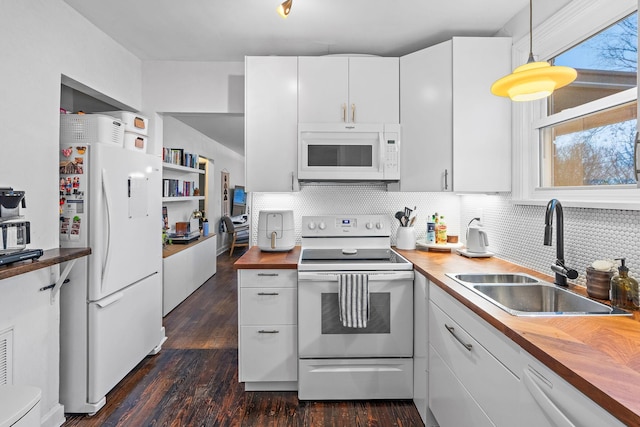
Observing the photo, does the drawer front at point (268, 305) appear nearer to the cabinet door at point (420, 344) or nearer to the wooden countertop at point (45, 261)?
the cabinet door at point (420, 344)

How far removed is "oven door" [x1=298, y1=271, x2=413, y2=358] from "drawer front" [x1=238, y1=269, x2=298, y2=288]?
0.09 m

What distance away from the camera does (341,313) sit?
2104mm

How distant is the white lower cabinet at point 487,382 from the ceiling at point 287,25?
1.72m

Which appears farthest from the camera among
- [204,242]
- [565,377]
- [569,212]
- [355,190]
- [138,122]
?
[204,242]

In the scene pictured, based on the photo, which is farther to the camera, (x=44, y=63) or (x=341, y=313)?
(x=341, y=313)

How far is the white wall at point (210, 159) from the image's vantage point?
4926mm

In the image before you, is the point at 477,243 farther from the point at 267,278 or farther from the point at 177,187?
the point at 177,187

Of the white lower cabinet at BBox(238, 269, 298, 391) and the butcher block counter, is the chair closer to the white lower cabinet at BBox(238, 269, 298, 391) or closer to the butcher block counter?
the white lower cabinet at BBox(238, 269, 298, 391)

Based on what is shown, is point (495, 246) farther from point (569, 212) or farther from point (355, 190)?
point (355, 190)

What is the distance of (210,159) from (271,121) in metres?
4.53

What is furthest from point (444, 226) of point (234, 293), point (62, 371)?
point (234, 293)

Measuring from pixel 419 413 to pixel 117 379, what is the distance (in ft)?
6.45

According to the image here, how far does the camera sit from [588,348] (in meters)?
0.98

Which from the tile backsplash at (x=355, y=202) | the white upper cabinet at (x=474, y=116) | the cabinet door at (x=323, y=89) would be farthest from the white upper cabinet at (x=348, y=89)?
the tile backsplash at (x=355, y=202)
